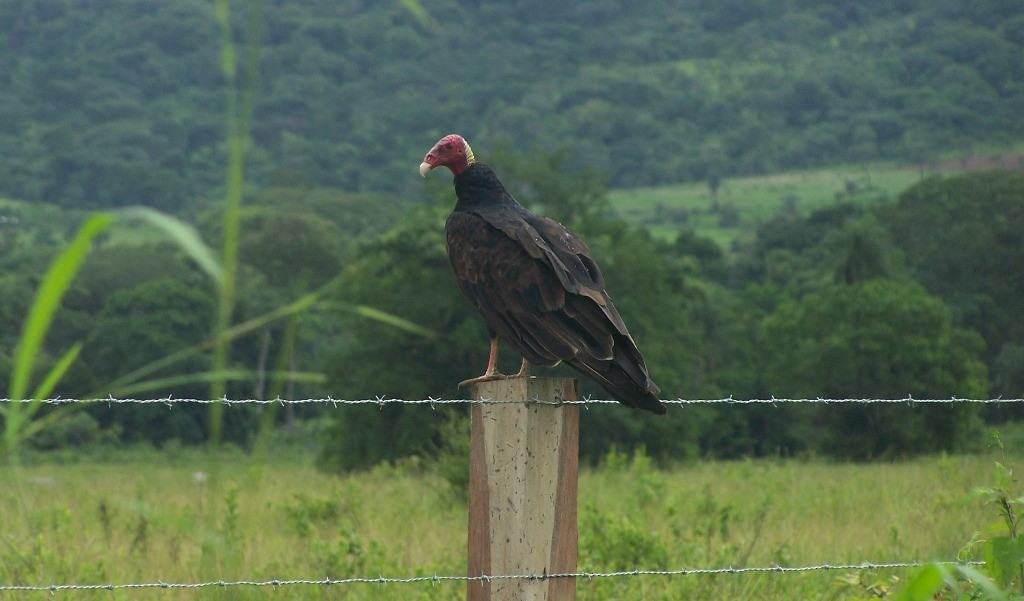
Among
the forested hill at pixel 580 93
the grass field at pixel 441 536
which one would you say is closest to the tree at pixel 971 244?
the grass field at pixel 441 536

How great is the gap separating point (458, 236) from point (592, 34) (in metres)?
89.2

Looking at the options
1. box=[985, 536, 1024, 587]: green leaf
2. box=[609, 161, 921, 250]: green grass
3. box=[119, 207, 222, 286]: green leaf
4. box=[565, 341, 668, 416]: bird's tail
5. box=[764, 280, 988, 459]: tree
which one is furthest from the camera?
box=[609, 161, 921, 250]: green grass

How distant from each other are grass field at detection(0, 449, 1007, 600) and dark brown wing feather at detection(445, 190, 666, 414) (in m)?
0.78

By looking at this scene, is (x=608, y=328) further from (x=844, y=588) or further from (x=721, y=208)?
(x=721, y=208)

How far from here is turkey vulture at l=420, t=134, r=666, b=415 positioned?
2.90 metres

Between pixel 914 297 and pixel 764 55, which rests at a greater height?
pixel 764 55

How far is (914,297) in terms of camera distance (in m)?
20.6

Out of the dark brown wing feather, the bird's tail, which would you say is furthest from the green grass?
the bird's tail

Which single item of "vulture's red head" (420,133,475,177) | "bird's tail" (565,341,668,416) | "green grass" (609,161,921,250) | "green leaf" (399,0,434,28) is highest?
"green grass" (609,161,921,250)

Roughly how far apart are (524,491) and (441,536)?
11.3ft

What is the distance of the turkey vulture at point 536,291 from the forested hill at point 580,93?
49290mm

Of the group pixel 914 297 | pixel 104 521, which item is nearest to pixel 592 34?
pixel 914 297

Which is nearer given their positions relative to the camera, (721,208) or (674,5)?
(721,208)

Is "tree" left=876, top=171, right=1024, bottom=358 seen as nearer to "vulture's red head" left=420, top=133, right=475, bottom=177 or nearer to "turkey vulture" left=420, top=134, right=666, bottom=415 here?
"vulture's red head" left=420, top=133, right=475, bottom=177
